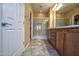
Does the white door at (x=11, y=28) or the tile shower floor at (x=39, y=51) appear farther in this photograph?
the tile shower floor at (x=39, y=51)

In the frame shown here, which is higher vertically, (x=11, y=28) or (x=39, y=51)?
(x=11, y=28)

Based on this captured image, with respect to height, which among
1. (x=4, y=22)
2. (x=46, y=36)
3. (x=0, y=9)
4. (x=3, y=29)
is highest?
(x=0, y=9)

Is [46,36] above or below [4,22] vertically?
below

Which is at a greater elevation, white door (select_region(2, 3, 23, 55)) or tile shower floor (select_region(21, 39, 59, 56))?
white door (select_region(2, 3, 23, 55))

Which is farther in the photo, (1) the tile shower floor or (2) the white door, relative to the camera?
(1) the tile shower floor

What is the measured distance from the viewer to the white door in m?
2.52

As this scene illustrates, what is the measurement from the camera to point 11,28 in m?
2.63

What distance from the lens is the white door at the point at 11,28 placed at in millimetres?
2525

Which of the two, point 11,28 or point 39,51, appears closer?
point 11,28

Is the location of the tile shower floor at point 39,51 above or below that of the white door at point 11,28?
below

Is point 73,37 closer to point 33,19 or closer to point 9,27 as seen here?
point 9,27

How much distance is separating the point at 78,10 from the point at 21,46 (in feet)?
6.59

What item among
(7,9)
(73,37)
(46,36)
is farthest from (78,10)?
(46,36)

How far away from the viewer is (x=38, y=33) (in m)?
6.10
